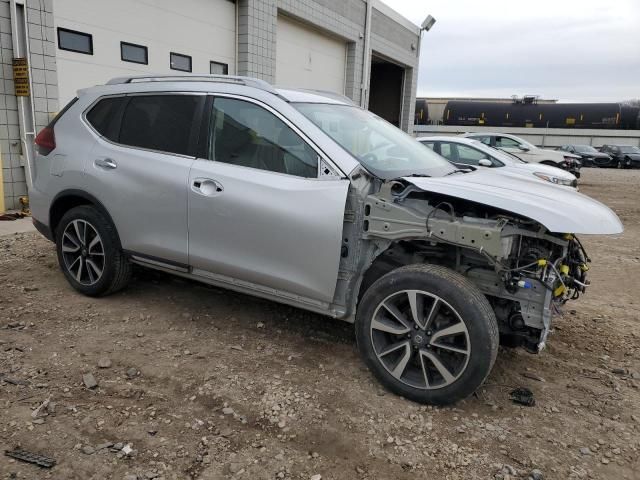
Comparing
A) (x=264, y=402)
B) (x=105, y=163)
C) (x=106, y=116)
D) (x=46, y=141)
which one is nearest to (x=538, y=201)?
(x=264, y=402)

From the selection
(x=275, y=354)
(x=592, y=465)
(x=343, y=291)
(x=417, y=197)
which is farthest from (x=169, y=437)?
(x=592, y=465)

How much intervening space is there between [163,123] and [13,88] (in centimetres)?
536

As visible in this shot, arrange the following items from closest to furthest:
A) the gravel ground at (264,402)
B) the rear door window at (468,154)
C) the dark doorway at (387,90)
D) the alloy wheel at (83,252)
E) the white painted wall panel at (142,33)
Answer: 1. the gravel ground at (264,402)
2. the alloy wheel at (83,252)
3. the white painted wall panel at (142,33)
4. the rear door window at (468,154)
5. the dark doorway at (387,90)

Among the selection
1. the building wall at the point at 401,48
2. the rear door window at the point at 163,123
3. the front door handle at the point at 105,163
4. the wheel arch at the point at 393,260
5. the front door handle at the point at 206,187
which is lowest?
the wheel arch at the point at 393,260

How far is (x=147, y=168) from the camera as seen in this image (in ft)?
12.8

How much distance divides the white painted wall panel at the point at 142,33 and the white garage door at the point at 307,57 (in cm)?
211

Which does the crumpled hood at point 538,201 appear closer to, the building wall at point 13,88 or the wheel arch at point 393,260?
the wheel arch at point 393,260

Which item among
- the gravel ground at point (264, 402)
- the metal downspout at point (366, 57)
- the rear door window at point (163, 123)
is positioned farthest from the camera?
the metal downspout at point (366, 57)

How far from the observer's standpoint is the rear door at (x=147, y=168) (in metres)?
3.78

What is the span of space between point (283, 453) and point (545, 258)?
5.88ft

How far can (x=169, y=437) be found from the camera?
8.73 feet

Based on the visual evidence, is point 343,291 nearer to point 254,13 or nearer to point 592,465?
point 592,465

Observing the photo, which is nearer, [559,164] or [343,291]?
[343,291]

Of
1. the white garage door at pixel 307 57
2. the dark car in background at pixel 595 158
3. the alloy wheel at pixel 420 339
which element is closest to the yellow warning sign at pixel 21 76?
the white garage door at pixel 307 57
